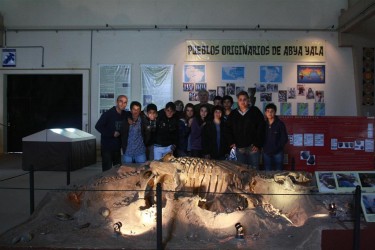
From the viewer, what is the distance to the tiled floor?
5.69 meters

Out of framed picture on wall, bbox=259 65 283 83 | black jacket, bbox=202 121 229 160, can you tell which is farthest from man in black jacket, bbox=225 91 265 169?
framed picture on wall, bbox=259 65 283 83

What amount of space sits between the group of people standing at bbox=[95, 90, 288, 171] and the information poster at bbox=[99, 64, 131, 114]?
506 centimetres

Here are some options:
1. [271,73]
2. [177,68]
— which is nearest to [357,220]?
[271,73]

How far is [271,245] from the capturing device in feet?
13.1

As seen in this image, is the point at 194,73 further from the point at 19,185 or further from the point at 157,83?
the point at 19,185

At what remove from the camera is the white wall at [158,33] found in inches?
453

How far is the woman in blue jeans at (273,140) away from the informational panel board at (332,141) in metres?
2.01

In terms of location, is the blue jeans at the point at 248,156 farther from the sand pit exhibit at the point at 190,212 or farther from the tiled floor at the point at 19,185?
the tiled floor at the point at 19,185

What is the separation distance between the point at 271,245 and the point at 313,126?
16.8ft

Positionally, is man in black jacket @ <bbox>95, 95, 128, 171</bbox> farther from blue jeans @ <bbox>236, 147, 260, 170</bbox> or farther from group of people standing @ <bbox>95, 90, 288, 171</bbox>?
blue jeans @ <bbox>236, 147, 260, 170</bbox>

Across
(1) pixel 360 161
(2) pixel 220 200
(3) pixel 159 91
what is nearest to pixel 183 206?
(2) pixel 220 200

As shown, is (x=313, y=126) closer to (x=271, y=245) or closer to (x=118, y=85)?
(x=271, y=245)

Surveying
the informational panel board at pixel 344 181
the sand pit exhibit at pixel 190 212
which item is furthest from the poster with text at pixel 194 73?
the informational panel board at pixel 344 181

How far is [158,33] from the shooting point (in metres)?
11.7
